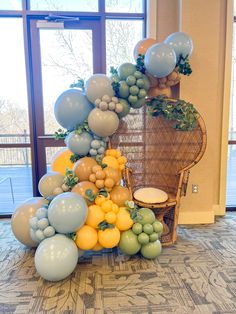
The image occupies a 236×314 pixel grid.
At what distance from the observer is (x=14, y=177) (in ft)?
11.0

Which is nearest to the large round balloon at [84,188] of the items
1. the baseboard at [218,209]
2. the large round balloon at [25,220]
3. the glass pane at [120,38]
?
the large round balloon at [25,220]

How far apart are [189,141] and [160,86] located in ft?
2.02

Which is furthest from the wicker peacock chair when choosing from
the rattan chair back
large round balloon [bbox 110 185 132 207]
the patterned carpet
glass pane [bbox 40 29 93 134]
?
glass pane [bbox 40 29 93 134]

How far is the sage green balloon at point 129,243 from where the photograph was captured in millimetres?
2105

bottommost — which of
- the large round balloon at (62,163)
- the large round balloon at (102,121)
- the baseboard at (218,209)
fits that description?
the baseboard at (218,209)

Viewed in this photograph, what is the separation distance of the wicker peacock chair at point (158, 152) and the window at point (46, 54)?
2.84ft

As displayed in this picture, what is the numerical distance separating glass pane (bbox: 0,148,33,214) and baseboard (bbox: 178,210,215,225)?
1930 millimetres

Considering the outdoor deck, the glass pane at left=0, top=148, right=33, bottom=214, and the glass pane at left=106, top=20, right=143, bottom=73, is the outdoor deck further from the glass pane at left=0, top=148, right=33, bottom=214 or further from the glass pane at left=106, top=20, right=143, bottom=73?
the glass pane at left=106, top=20, right=143, bottom=73

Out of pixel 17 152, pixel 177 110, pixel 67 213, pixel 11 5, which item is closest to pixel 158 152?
pixel 177 110

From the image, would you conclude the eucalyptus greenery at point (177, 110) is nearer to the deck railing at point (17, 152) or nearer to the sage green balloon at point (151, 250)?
the sage green balloon at point (151, 250)

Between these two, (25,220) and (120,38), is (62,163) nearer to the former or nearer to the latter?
(25,220)

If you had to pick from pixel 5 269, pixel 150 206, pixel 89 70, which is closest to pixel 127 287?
pixel 150 206

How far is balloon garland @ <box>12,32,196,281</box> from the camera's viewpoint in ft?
6.54

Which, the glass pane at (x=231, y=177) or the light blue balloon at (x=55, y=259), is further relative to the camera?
the glass pane at (x=231, y=177)
